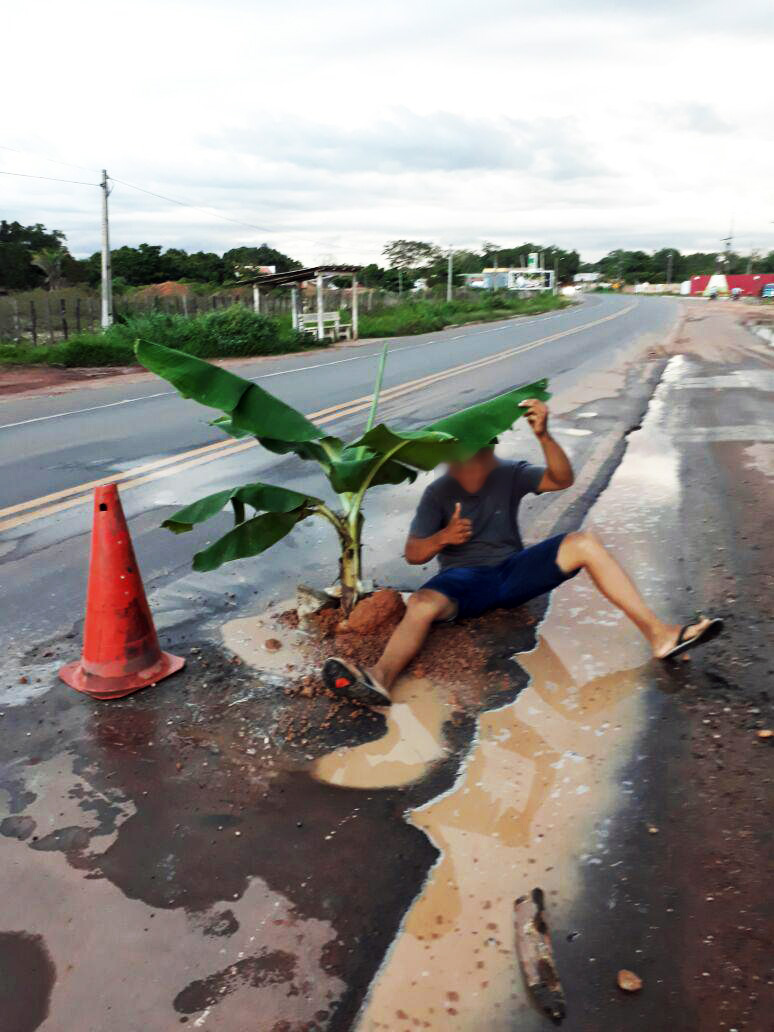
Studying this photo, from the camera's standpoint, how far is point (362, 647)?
425 cm

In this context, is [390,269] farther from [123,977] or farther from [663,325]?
[123,977]

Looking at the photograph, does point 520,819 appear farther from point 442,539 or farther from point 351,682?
point 442,539

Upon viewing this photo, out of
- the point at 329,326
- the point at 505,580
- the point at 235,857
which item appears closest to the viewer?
the point at 235,857

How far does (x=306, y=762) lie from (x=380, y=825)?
50 centimetres

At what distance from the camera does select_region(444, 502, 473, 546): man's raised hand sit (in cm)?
392

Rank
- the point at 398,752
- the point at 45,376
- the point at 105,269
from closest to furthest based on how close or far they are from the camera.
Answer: the point at 398,752 < the point at 45,376 < the point at 105,269

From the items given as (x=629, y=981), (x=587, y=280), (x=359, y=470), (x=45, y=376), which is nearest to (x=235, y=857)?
(x=629, y=981)

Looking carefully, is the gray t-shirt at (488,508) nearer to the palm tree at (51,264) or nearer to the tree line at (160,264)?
Result: the tree line at (160,264)

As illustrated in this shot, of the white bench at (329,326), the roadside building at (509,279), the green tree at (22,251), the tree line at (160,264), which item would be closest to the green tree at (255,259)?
the tree line at (160,264)

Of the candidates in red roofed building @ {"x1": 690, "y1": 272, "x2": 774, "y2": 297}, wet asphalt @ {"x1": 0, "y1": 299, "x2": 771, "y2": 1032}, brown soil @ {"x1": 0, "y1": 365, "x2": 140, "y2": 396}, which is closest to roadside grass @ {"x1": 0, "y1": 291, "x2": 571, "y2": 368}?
brown soil @ {"x1": 0, "y1": 365, "x2": 140, "y2": 396}

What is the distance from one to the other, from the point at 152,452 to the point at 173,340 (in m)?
15.7

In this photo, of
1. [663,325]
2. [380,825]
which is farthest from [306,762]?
[663,325]

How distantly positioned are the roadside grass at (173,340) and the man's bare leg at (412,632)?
19.7m

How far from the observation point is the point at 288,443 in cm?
407
